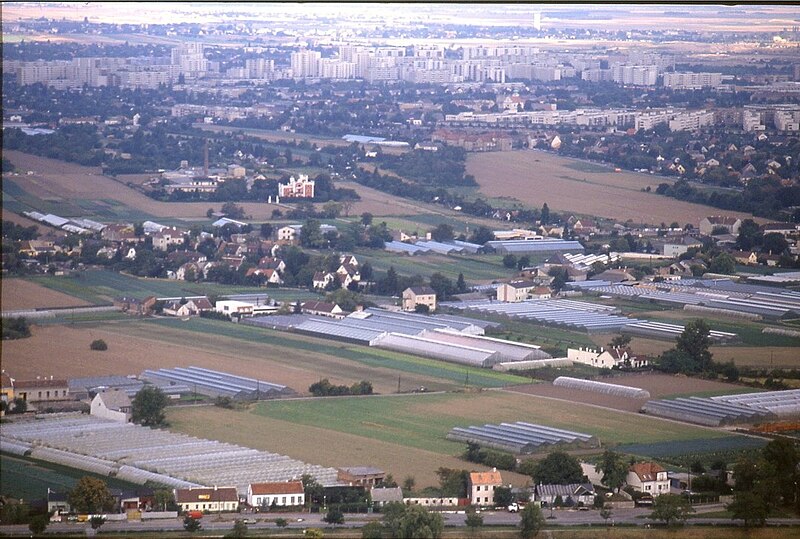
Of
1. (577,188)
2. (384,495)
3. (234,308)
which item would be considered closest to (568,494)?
(384,495)

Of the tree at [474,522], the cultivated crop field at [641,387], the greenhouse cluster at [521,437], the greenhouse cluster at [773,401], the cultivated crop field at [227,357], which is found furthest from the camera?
the cultivated crop field at [227,357]

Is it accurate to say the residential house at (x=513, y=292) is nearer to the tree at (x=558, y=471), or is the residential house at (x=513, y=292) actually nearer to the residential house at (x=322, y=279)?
the residential house at (x=322, y=279)

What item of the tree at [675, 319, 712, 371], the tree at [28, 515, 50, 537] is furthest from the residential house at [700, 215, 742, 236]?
the tree at [28, 515, 50, 537]

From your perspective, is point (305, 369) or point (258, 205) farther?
point (258, 205)

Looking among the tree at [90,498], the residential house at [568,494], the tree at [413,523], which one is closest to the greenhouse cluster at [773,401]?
the residential house at [568,494]

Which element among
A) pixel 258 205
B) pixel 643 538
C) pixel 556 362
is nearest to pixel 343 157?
pixel 258 205

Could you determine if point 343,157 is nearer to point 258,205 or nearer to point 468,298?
point 258,205
